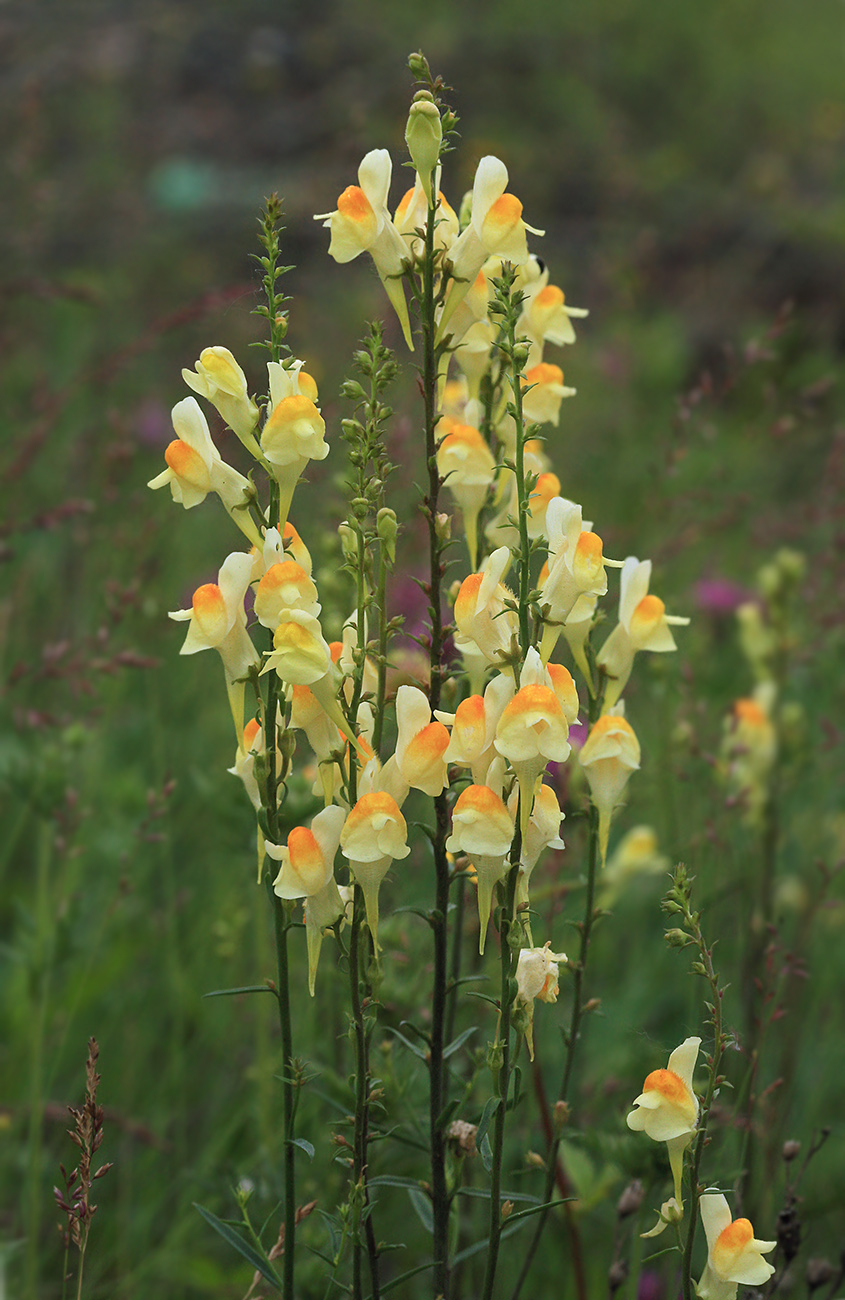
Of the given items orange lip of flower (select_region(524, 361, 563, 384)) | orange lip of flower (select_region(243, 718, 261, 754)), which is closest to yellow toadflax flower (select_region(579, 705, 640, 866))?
orange lip of flower (select_region(243, 718, 261, 754))

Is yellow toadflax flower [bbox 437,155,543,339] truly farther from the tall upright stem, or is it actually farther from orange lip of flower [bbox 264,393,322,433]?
orange lip of flower [bbox 264,393,322,433]

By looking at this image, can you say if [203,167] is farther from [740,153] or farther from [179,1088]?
[179,1088]

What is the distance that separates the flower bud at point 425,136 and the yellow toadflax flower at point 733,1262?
1.07 m

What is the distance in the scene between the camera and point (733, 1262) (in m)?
1.10

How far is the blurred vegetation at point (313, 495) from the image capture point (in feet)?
6.77

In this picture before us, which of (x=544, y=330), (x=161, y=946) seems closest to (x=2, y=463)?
(x=161, y=946)

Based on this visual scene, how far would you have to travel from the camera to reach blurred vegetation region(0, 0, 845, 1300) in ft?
6.77

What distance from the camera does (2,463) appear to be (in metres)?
3.53

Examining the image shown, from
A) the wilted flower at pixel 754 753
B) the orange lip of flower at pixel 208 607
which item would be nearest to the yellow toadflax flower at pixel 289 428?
the orange lip of flower at pixel 208 607

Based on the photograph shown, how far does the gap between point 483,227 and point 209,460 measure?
384mm

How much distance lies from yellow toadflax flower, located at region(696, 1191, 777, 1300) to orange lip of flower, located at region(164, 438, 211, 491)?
89 centimetres

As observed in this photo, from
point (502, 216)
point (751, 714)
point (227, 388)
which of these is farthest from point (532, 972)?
point (751, 714)

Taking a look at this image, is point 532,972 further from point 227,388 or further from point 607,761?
point 227,388

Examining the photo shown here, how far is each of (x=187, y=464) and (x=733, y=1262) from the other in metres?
0.95
